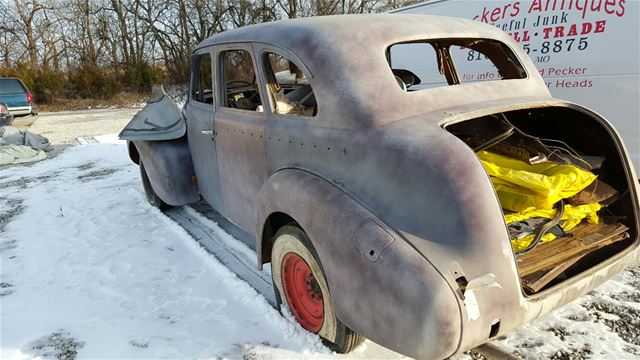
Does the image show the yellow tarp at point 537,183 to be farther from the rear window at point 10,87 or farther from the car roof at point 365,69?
the rear window at point 10,87

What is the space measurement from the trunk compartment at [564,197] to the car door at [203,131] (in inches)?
80.5

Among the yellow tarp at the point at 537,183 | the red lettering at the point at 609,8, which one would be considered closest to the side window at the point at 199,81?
the yellow tarp at the point at 537,183

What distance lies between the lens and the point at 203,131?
11.7 ft

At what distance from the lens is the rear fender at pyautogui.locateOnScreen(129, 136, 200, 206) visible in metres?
4.24

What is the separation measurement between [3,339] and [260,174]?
1.93m

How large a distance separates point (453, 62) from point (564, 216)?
1.66 meters

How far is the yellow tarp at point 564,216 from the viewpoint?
2307 mm

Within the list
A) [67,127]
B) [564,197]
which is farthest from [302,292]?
[67,127]

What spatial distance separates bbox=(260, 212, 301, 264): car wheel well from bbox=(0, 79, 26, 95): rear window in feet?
47.8

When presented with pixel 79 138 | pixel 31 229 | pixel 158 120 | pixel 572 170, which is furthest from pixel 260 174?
pixel 79 138

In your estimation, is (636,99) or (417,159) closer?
(417,159)

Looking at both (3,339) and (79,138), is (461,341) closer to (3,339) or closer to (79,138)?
(3,339)

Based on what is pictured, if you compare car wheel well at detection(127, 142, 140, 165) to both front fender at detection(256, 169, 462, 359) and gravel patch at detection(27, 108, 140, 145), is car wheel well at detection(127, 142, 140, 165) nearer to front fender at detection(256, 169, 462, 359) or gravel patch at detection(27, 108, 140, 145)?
front fender at detection(256, 169, 462, 359)

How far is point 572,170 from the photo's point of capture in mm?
2385
